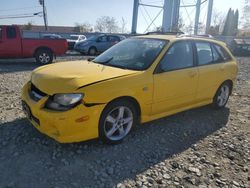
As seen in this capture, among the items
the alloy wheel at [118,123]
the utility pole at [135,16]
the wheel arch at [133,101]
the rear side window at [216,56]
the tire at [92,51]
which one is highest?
the utility pole at [135,16]

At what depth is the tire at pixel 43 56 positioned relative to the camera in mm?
11906

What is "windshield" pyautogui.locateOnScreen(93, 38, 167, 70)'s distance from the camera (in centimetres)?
414

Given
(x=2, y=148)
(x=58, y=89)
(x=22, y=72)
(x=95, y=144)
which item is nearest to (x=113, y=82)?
(x=58, y=89)

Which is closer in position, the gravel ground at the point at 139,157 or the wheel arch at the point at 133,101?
the gravel ground at the point at 139,157

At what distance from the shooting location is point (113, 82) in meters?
3.55

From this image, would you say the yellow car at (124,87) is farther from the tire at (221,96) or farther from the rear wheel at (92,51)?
the rear wheel at (92,51)

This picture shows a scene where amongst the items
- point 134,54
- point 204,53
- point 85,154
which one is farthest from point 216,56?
point 85,154

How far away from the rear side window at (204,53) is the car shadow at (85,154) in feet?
4.07

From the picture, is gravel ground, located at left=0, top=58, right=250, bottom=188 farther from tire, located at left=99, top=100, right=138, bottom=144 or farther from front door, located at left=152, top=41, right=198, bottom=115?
front door, located at left=152, top=41, right=198, bottom=115

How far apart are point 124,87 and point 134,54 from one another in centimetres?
103

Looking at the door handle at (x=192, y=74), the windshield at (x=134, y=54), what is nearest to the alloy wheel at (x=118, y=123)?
the windshield at (x=134, y=54)

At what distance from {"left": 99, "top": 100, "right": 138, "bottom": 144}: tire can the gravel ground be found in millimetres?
140

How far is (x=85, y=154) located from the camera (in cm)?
354

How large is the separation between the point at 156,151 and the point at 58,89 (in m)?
1.63
